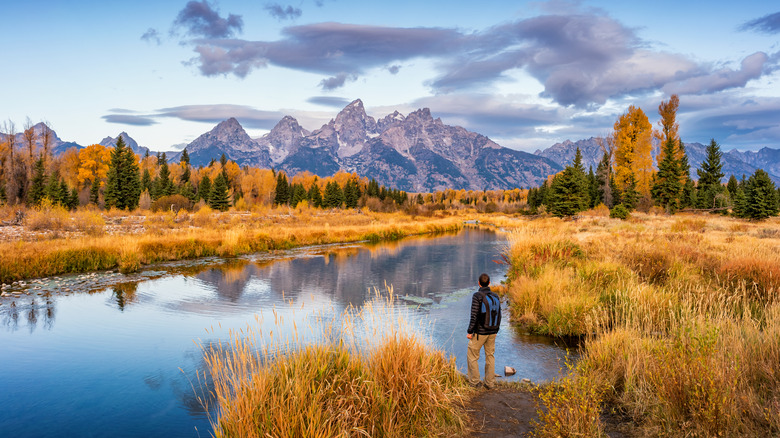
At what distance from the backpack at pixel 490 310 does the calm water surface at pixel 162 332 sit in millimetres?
997

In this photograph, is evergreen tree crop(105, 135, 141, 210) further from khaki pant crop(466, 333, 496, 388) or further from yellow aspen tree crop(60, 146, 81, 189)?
khaki pant crop(466, 333, 496, 388)

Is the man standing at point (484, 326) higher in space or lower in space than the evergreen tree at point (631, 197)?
lower

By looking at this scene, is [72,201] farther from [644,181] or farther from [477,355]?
[644,181]

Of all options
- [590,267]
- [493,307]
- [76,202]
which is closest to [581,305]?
[590,267]

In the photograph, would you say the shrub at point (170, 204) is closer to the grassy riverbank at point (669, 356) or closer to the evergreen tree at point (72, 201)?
the evergreen tree at point (72, 201)

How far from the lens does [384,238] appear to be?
38.4m

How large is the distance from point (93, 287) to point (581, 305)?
1715 centimetres

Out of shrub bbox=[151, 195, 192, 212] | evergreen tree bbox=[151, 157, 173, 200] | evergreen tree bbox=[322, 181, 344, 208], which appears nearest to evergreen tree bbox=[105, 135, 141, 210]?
shrub bbox=[151, 195, 192, 212]

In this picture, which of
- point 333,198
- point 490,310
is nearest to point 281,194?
point 333,198

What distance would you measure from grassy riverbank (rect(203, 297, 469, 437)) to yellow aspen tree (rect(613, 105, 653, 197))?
4566cm

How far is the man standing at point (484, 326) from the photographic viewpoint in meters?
6.71

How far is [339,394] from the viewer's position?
16.5 feet

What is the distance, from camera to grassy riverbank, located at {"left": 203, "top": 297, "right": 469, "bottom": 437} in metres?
4.31

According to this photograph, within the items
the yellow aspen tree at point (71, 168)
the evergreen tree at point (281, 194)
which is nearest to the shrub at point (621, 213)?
the evergreen tree at point (281, 194)
